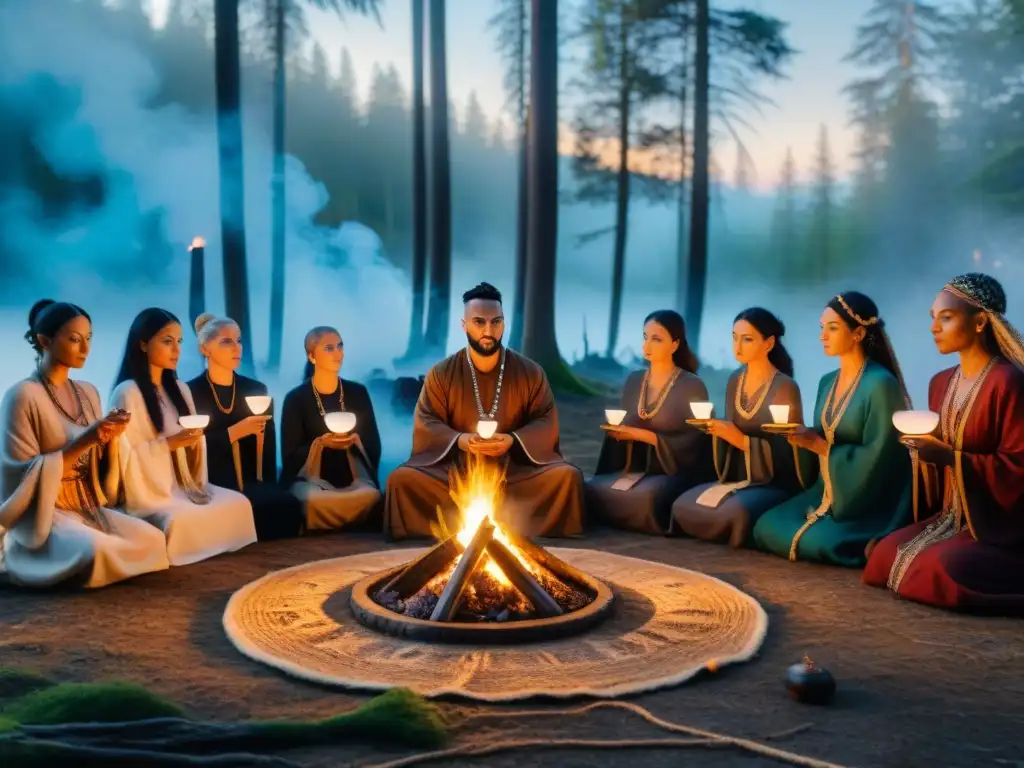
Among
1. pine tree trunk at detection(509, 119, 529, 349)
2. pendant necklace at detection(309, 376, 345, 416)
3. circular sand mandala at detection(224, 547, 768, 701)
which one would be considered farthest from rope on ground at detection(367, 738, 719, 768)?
pine tree trunk at detection(509, 119, 529, 349)

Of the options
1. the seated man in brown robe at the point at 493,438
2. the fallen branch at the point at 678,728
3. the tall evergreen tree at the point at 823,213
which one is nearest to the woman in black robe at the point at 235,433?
the seated man in brown robe at the point at 493,438

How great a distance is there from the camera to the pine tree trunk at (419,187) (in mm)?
10992

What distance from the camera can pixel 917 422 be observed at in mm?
5102

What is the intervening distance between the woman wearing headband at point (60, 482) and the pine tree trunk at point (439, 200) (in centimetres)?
563

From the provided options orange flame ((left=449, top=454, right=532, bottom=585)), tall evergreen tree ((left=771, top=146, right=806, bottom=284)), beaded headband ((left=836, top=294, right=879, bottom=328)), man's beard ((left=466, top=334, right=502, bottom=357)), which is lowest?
orange flame ((left=449, top=454, right=532, bottom=585))

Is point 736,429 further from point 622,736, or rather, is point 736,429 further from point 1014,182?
point 1014,182

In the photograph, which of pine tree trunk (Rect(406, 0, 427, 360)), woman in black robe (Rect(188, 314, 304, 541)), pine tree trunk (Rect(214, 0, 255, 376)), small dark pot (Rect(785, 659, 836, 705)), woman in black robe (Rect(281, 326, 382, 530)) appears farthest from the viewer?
pine tree trunk (Rect(406, 0, 427, 360))

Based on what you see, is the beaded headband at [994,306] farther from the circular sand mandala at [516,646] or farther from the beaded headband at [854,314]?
the circular sand mandala at [516,646]

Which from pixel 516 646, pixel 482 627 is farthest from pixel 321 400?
pixel 516 646

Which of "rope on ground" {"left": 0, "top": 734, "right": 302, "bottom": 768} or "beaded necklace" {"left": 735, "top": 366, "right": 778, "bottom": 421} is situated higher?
"beaded necklace" {"left": 735, "top": 366, "right": 778, "bottom": 421}

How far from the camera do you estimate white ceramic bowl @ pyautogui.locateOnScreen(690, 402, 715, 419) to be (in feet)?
21.4

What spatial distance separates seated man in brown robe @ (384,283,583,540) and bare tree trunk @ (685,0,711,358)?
535 cm

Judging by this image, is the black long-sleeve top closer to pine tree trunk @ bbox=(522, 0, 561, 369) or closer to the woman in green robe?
the woman in green robe

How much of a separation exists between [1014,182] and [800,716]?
847 cm
